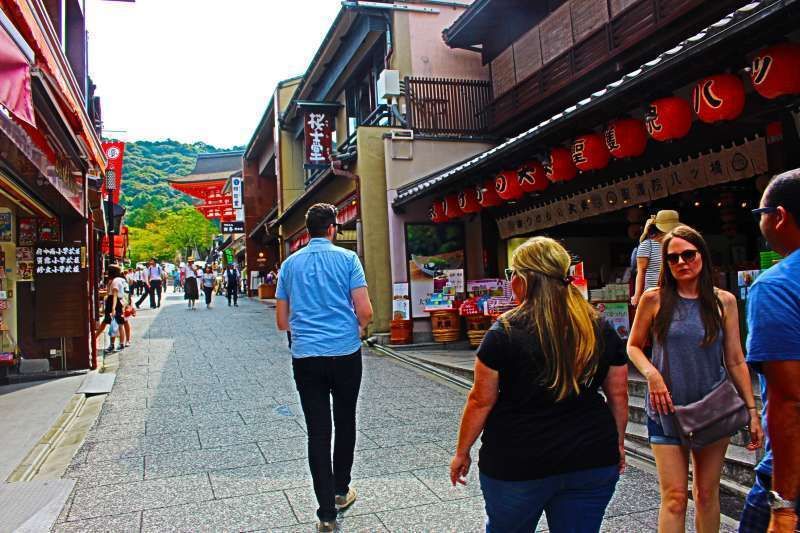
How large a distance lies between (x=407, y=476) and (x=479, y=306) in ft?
22.1

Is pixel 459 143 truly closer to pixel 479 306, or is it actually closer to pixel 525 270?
pixel 479 306

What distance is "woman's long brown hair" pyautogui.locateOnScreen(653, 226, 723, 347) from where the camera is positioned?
3064 millimetres

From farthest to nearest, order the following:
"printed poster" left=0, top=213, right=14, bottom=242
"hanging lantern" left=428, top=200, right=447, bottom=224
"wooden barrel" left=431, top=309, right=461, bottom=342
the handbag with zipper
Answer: "hanging lantern" left=428, top=200, right=447, bottom=224 → "wooden barrel" left=431, top=309, right=461, bottom=342 → "printed poster" left=0, top=213, right=14, bottom=242 → the handbag with zipper

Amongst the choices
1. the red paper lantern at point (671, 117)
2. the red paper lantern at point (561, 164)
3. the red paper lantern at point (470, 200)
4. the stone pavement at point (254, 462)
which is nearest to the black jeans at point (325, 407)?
the stone pavement at point (254, 462)

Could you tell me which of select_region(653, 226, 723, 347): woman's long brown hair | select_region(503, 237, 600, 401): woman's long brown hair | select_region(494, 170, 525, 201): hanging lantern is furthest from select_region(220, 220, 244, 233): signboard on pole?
select_region(503, 237, 600, 401): woman's long brown hair

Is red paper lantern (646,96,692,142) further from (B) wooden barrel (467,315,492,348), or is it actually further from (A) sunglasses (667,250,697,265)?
(B) wooden barrel (467,315,492,348)

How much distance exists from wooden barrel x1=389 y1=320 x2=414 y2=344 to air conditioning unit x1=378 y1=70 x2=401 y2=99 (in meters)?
5.05

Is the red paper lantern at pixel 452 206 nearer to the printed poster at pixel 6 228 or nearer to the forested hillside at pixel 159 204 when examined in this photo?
the printed poster at pixel 6 228

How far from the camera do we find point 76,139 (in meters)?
8.47

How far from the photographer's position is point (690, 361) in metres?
3.05

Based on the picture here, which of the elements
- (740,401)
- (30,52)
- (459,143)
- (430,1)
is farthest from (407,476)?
(430,1)

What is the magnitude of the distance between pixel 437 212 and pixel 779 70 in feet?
26.3

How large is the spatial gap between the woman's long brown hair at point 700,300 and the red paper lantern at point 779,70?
2985mm

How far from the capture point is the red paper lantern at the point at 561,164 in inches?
343
